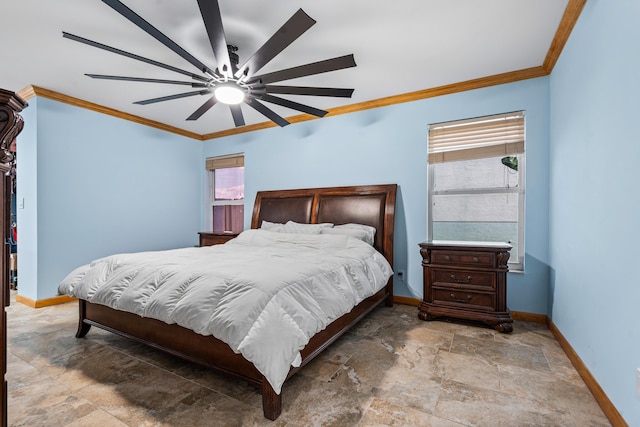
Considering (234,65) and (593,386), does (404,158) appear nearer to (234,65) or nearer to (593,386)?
(234,65)

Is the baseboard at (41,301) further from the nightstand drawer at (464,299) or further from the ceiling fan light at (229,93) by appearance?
the nightstand drawer at (464,299)

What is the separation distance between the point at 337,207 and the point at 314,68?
2.05 metres

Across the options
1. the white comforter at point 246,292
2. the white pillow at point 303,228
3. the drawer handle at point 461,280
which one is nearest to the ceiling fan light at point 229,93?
the white comforter at point 246,292

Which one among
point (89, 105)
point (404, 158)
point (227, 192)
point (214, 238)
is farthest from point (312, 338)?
point (89, 105)

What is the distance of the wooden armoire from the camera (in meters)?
0.83

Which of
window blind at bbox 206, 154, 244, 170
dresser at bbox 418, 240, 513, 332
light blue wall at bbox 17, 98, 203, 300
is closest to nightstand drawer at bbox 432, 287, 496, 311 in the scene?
dresser at bbox 418, 240, 513, 332

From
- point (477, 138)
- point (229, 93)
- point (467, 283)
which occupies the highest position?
point (229, 93)

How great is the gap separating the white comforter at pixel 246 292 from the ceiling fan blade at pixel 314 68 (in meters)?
1.40

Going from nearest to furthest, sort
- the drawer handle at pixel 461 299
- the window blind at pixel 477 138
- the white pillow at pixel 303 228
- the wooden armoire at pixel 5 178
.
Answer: the wooden armoire at pixel 5 178
the drawer handle at pixel 461 299
the window blind at pixel 477 138
the white pillow at pixel 303 228

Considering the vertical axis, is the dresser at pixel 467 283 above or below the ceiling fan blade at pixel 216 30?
below

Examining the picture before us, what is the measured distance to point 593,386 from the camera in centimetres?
181

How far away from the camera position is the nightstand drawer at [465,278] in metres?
2.89

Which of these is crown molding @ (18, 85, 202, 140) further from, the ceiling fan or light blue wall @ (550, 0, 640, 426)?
light blue wall @ (550, 0, 640, 426)

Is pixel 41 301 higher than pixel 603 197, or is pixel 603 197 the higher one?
pixel 603 197
